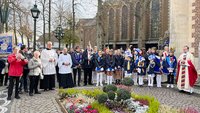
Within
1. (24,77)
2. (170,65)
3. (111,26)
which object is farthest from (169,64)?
(111,26)

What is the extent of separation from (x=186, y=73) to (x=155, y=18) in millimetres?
38450

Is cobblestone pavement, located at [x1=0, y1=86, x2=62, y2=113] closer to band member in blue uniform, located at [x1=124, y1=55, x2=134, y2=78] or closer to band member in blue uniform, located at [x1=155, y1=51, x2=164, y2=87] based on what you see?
band member in blue uniform, located at [x1=124, y1=55, x2=134, y2=78]

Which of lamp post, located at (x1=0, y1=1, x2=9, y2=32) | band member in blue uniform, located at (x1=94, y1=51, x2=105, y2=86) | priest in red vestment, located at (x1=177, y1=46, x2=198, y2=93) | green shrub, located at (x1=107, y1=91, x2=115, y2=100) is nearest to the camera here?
green shrub, located at (x1=107, y1=91, x2=115, y2=100)

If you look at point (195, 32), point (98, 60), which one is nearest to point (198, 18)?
point (195, 32)

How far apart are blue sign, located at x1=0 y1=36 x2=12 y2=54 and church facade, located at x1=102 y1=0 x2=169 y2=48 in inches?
1071

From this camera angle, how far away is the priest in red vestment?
43.4 ft

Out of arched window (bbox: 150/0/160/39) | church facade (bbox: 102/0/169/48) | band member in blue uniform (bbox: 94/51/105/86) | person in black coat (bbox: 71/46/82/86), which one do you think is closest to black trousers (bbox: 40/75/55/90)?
person in black coat (bbox: 71/46/82/86)

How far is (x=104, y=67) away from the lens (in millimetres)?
15258

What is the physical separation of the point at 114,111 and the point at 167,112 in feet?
4.83

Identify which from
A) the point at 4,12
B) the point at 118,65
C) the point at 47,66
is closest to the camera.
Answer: the point at 47,66

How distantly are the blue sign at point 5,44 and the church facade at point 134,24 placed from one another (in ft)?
89.2

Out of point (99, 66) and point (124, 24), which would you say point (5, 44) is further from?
point (124, 24)

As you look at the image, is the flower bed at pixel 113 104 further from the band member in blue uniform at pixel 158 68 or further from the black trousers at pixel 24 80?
the band member in blue uniform at pixel 158 68

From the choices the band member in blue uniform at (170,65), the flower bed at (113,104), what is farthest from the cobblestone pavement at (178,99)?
the flower bed at (113,104)
